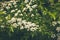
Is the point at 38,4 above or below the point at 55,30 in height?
above

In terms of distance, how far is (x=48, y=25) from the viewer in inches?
277

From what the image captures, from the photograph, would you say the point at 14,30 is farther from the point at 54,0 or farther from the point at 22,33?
the point at 54,0

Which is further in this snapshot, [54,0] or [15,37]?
[54,0]

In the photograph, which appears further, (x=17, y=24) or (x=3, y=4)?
(x=3, y=4)

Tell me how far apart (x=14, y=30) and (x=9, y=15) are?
0.46 meters

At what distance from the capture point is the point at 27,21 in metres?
6.93

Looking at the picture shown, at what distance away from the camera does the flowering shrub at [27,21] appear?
679 centimetres

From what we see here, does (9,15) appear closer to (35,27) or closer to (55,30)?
(35,27)

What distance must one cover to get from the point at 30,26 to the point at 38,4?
0.86 meters

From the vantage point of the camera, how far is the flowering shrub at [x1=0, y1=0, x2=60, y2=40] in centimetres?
679

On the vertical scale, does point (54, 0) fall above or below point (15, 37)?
above

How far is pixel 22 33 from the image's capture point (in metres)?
6.93

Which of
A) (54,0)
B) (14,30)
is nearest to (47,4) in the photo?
(54,0)

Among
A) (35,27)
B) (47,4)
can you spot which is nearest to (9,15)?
(35,27)
